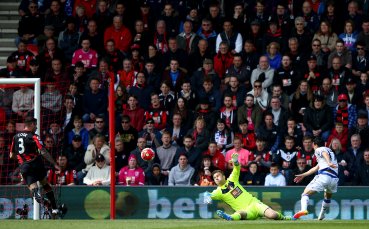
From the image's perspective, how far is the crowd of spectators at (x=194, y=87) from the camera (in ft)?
76.5

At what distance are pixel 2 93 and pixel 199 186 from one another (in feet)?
16.7

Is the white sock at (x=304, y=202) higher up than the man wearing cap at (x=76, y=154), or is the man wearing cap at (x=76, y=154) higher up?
the man wearing cap at (x=76, y=154)

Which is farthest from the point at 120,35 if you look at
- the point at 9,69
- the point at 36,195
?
the point at 36,195

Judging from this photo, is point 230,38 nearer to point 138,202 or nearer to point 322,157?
point 138,202

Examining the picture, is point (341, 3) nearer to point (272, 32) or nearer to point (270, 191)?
point (272, 32)

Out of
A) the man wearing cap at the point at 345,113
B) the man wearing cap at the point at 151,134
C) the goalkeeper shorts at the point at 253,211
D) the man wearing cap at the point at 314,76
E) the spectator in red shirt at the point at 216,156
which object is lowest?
the goalkeeper shorts at the point at 253,211

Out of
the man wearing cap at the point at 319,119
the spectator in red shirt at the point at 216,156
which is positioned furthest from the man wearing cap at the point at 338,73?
the spectator in red shirt at the point at 216,156

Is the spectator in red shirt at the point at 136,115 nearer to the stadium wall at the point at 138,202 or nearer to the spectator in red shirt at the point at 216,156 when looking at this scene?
the spectator in red shirt at the point at 216,156

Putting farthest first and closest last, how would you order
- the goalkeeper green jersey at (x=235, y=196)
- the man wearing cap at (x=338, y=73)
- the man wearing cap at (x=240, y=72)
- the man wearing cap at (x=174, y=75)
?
the man wearing cap at (x=174, y=75), the man wearing cap at (x=240, y=72), the man wearing cap at (x=338, y=73), the goalkeeper green jersey at (x=235, y=196)

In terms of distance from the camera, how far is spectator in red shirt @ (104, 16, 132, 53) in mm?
26406

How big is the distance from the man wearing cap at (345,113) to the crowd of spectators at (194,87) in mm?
33

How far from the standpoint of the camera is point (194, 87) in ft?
82.1

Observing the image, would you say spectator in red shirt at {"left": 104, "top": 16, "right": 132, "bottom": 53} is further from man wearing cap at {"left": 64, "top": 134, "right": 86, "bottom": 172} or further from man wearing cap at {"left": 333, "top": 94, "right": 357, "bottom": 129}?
man wearing cap at {"left": 333, "top": 94, "right": 357, "bottom": 129}

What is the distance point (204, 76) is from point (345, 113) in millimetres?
3288
